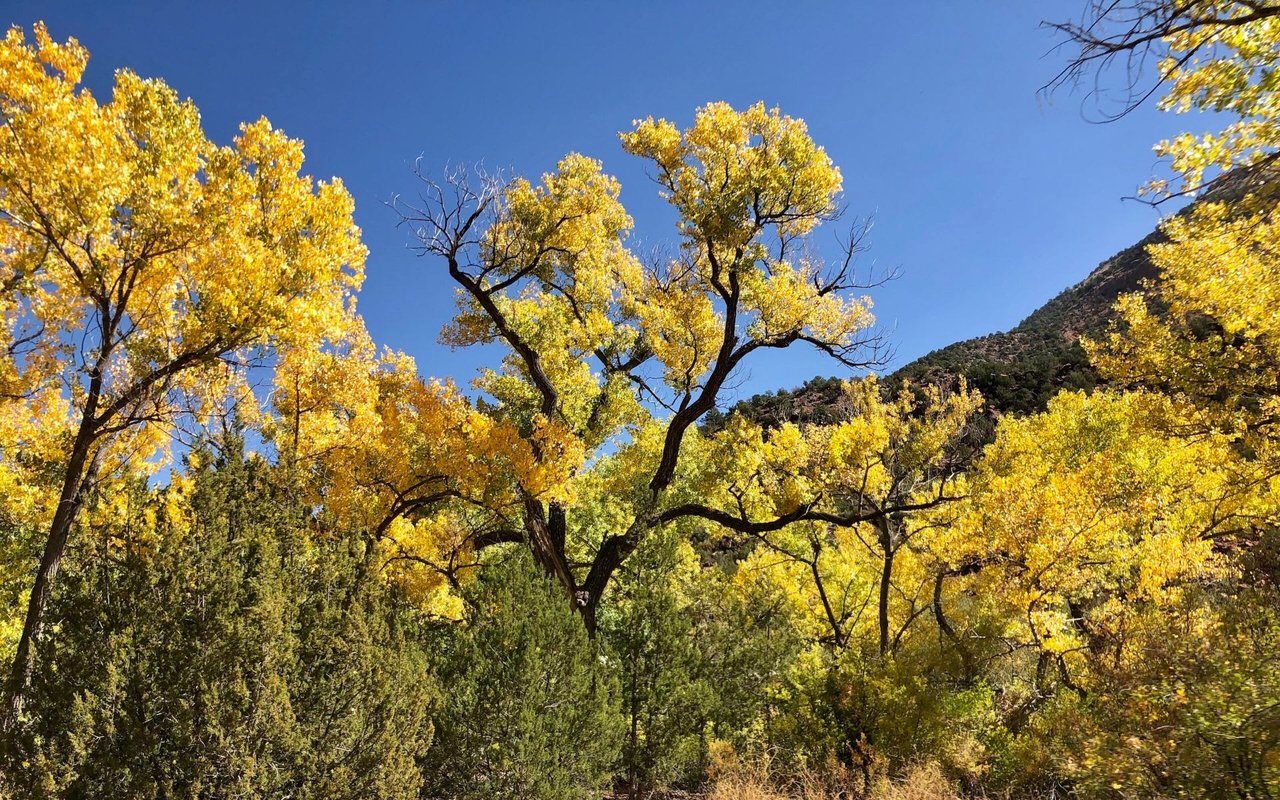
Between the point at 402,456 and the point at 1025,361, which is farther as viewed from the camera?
the point at 1025,361

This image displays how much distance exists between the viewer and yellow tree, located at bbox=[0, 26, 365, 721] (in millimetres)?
5250

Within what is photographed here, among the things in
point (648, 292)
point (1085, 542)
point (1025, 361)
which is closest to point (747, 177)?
point (648, 292)

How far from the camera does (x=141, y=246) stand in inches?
234

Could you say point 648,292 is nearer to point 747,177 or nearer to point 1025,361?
point 747,177

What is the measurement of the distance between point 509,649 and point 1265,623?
23.8 feet

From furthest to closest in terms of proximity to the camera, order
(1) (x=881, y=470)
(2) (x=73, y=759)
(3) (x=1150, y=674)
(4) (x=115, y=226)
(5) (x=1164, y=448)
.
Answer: (5) (x=1164, y=448), (1) (x=881, y=470), (4) (x=115, y=226), (3) (x=1150, y=674), (2) (x=73, y=759)

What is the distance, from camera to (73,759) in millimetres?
3395

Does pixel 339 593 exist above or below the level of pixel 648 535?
below

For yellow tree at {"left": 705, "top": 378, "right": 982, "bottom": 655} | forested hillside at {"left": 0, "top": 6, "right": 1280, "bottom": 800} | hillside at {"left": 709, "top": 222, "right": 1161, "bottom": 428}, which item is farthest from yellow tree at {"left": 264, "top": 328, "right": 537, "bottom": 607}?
hillside at {"left": 709, "top": 222, "right": 1161, "bottom": 428}

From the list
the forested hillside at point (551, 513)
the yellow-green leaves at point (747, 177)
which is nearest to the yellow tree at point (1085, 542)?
the forested hillside at point (551, 513)

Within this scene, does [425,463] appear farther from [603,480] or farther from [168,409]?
[603,480]

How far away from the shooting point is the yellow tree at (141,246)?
5.25 meters

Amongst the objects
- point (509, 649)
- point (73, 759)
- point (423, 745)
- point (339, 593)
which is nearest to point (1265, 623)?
point (509, 649)

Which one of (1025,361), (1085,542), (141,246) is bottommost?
(1085,542)
